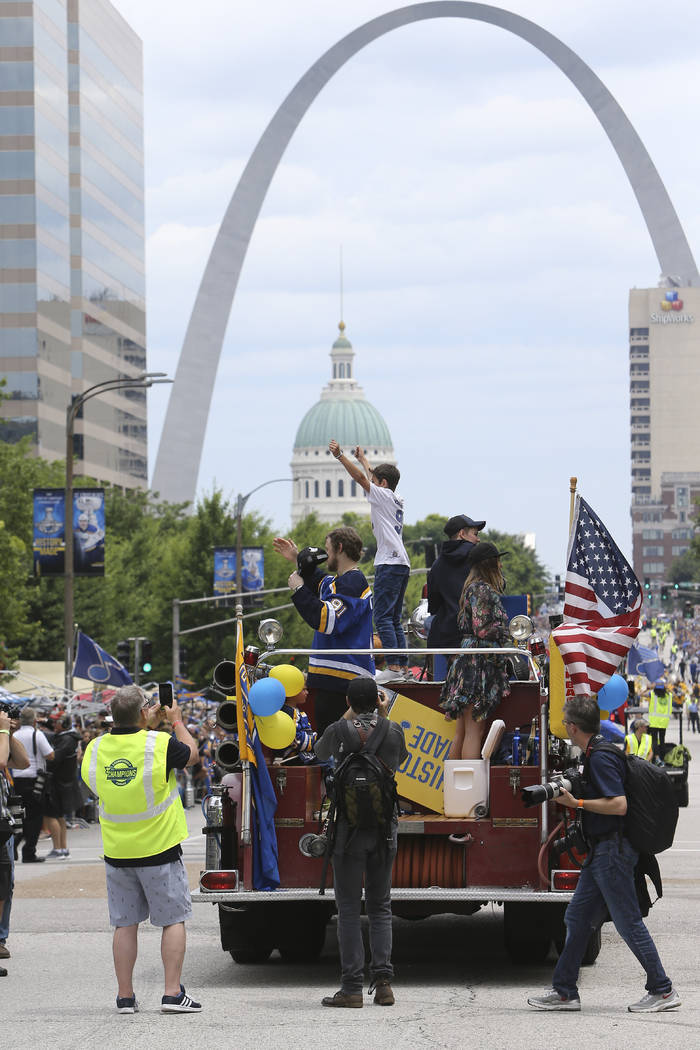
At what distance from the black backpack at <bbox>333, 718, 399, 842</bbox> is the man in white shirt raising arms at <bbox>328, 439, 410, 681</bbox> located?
270 cm

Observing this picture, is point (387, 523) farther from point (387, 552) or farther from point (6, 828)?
point (6, 828)

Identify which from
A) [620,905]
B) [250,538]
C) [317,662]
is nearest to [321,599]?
[317,662]

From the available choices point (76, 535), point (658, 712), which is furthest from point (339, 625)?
point (76, 535)

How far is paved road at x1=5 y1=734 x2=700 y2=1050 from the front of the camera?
8875mm

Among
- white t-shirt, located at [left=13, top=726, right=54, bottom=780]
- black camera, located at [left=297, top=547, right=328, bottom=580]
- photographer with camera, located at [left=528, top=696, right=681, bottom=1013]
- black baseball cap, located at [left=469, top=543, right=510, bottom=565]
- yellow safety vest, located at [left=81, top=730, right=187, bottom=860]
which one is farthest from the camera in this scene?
white t-shirt, located at [left=13, top=726, right=54, bottom=780]

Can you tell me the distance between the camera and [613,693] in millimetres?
10875

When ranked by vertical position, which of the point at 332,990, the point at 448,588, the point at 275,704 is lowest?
the point at 332,990

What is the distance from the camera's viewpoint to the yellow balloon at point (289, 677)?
11258 mm

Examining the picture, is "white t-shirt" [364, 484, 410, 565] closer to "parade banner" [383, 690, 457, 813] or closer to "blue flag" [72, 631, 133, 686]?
"parade banner" [383, 690, 457, 813]

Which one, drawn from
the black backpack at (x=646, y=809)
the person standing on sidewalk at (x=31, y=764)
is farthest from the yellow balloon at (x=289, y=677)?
the person standing on sidewalk at (x=31, y=764)

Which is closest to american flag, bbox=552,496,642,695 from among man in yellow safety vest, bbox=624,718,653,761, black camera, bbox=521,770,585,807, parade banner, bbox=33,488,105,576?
black camera, bbox=521,770,585,807

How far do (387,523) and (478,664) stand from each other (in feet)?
6.61

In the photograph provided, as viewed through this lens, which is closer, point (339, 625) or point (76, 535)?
point (339, 625)

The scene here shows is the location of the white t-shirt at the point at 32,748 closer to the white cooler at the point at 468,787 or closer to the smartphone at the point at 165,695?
the white cooler at the point at 468,787
